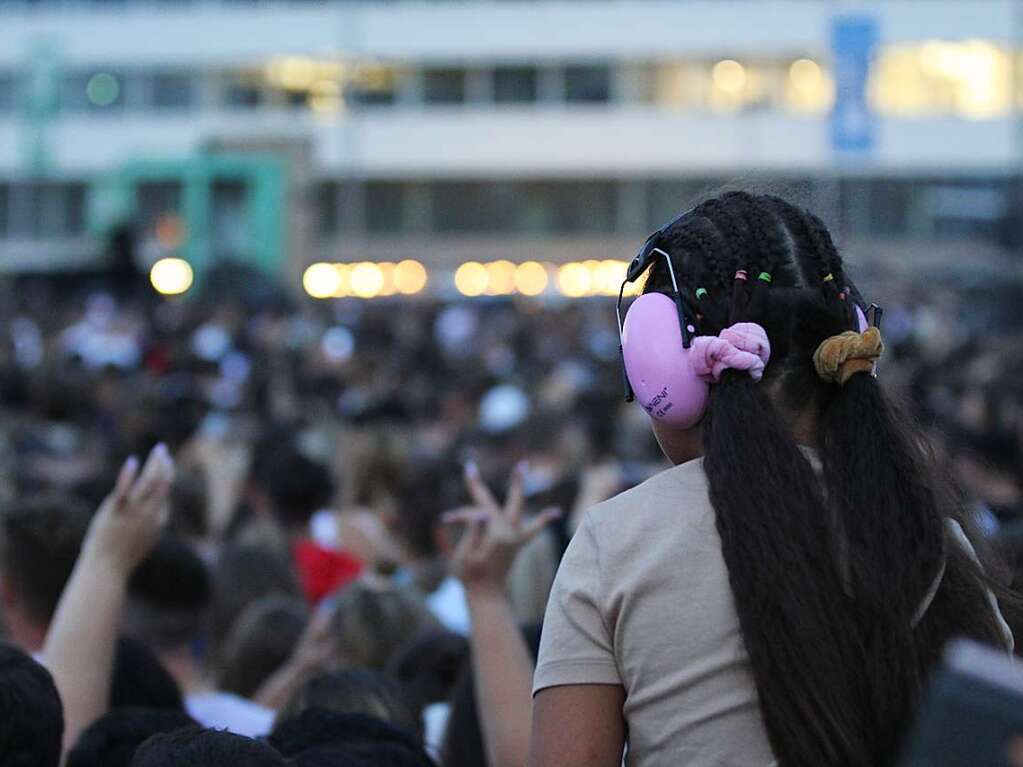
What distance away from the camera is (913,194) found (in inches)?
2175

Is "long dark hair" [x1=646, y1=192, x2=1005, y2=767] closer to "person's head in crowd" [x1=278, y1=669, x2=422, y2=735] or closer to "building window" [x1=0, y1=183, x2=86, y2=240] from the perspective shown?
"person's head in crowd" [x1=278, y1=669, x2=422, y2=735]

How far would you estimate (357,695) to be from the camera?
340cm

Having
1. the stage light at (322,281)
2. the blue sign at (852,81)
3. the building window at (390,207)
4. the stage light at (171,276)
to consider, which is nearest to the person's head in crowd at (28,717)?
the blue sign at (852,81)

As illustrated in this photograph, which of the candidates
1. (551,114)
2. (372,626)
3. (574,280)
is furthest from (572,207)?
(372,626)

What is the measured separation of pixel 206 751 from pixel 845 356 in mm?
987

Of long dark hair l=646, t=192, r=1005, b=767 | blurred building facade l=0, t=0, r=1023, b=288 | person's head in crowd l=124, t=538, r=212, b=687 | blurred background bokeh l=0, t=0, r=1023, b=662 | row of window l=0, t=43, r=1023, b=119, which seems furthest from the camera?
row of window l=0, t=43, r=1023, b=119

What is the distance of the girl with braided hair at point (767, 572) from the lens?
6.51ft

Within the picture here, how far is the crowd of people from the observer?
2969mm

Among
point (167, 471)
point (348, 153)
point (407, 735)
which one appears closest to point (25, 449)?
point (167, 471)

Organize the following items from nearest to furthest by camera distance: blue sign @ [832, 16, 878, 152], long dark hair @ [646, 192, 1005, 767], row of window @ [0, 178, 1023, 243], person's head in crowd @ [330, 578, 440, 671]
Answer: long dark hair @ [646, 192, 1005, 767]
person's head in crowd @ [330, 578, 440, 671]
blue sign @ [832, 16, 878, 152]
row of window @ [0, 178, 1023, 243]

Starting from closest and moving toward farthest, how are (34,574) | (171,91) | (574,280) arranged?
(34,574) < (574,280) < (171,91)

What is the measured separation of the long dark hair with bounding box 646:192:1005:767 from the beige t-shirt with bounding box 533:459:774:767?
0.04 metres

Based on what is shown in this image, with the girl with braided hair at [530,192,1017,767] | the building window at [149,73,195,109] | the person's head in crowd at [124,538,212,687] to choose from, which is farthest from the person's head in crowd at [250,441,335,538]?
the building window at [149,73,195,109]

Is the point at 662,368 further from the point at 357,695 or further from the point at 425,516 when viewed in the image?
the point at 425,516
